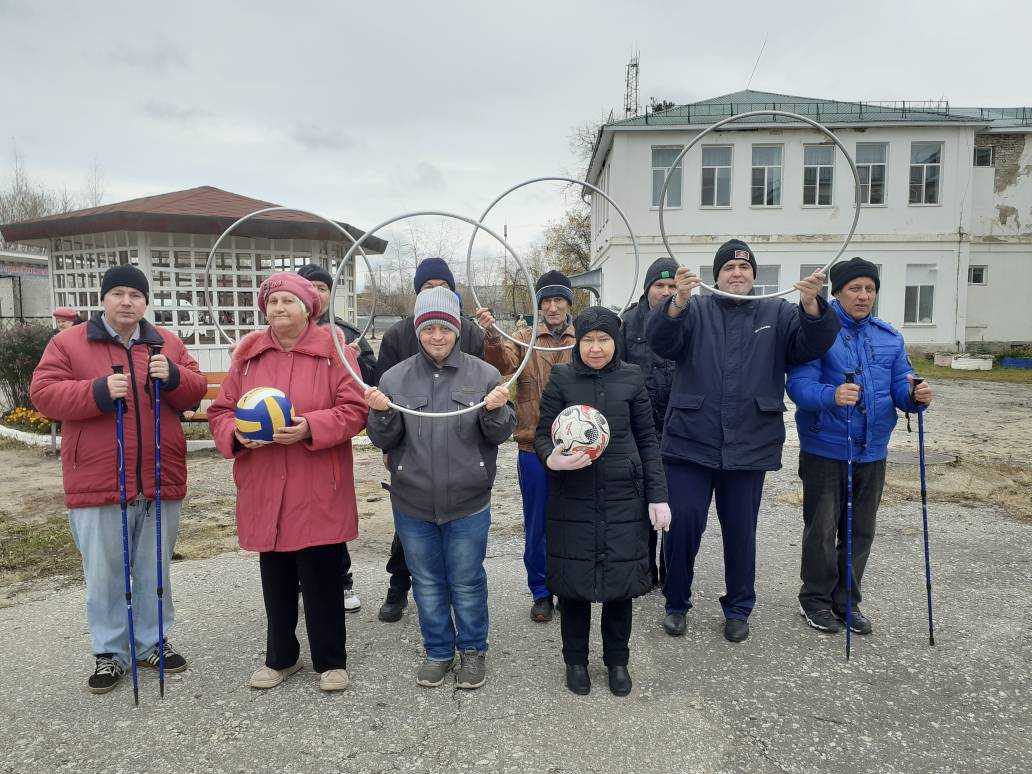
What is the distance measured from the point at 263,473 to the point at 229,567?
245 cm

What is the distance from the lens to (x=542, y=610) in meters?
4.74

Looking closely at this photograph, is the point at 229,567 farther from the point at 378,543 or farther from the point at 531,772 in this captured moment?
the point at 531,772

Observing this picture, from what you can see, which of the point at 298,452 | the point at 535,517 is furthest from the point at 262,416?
the point at 535,517

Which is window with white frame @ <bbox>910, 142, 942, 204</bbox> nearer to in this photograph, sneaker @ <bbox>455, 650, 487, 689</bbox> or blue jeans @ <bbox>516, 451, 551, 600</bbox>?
blue jeans @ <bbox>516, 451, 551, 600</bbox>

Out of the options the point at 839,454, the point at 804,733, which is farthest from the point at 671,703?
the point at 839,454

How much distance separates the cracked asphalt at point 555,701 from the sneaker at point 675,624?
0.07m

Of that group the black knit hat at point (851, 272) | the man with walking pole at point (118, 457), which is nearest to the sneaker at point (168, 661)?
the man with walking pole at point (118, 457)

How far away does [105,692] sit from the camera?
3820mm

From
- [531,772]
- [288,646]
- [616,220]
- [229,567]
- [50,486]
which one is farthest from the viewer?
[616,220]

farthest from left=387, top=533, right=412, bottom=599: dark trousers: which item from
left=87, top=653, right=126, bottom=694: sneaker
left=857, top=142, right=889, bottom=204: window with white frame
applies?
left=857, top=142, right=889, bottom=204: window with white frame

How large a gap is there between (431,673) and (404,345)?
2123 mm

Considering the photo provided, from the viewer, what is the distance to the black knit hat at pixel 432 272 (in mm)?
4695

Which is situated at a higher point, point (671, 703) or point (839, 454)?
point (839, 454)

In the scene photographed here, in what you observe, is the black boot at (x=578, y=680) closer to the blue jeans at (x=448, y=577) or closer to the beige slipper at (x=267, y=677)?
the blue jeans at (x=448, y=577)
